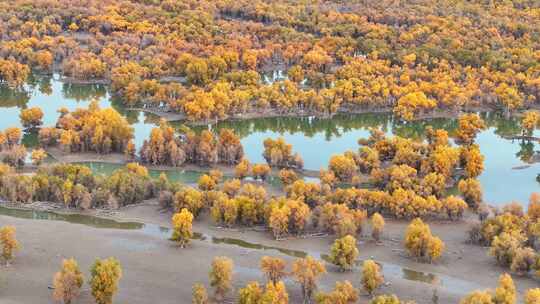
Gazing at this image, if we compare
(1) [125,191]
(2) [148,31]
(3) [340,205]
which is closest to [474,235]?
(3) [340,205]

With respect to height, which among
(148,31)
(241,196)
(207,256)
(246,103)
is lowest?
(207,256)

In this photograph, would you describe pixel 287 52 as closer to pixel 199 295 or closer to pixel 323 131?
pixel 323 131

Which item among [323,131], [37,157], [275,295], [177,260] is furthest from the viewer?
[323,131]

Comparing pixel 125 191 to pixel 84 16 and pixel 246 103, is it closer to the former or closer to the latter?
pixel 246 103

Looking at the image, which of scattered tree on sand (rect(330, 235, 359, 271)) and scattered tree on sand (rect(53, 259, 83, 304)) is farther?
scattered tree on sand (rect(330, 235, 359, 271))

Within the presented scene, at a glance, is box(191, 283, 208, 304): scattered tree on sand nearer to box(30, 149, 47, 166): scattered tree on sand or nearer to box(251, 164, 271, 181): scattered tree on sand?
box(251, 164, 271, 181): scattered tree on sand

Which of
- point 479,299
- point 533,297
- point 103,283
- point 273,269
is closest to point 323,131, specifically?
point 273,269

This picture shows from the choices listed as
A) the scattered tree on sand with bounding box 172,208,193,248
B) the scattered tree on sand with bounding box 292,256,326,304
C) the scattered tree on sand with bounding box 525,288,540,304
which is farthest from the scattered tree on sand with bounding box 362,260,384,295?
the scattered tree on sand with bounding box 172,208,193,248
